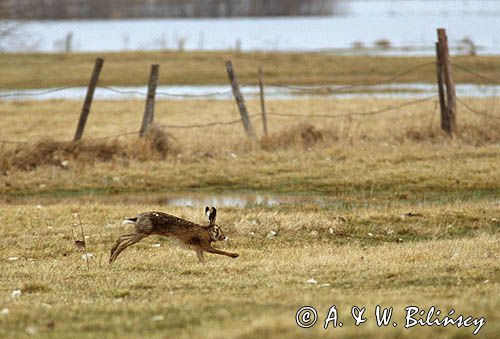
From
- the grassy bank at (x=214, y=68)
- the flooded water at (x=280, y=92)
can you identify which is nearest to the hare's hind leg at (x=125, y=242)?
the flooded water at (x=280, y=92)

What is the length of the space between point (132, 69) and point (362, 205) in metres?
32.0

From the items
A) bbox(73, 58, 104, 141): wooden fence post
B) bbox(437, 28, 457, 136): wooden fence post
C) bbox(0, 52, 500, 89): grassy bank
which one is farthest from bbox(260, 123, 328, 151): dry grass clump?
bbox(0, 52, 500, 89): grassy bank

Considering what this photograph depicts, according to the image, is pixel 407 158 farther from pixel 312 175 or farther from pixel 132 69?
pixel 132 69

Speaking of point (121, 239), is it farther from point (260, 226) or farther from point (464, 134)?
point (464, 134)

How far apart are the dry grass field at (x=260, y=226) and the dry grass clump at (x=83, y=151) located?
27mm

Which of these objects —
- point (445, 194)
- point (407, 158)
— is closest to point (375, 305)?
point (445, 194)

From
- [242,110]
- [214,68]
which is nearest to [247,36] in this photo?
[214,68]

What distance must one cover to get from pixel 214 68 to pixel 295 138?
2672 cm

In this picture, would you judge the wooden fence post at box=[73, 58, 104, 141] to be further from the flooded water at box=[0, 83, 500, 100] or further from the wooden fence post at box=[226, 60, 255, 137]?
the flooded water at box=[0, 83, 500, 100]

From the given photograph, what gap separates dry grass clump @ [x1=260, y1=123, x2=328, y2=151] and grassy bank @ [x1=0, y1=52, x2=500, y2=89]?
1852cm

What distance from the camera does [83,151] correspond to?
17.7 meters

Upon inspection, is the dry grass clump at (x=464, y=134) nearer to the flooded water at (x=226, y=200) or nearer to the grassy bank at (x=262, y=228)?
the grassy bank at (x=262, y=228)

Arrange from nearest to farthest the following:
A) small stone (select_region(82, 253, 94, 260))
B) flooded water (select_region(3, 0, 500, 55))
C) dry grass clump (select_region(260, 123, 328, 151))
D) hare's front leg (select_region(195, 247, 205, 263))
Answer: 1. hare's front leg (select_region(195, 247, 205, 263))
2. small stone (select_region(82, 253, 94, 260))
3. dry grass clump (select_region(260, 123, 328, 151))
4. flooded water (select_region(3, 0, 500, 55))

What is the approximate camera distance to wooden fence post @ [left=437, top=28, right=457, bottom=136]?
18672 mm
